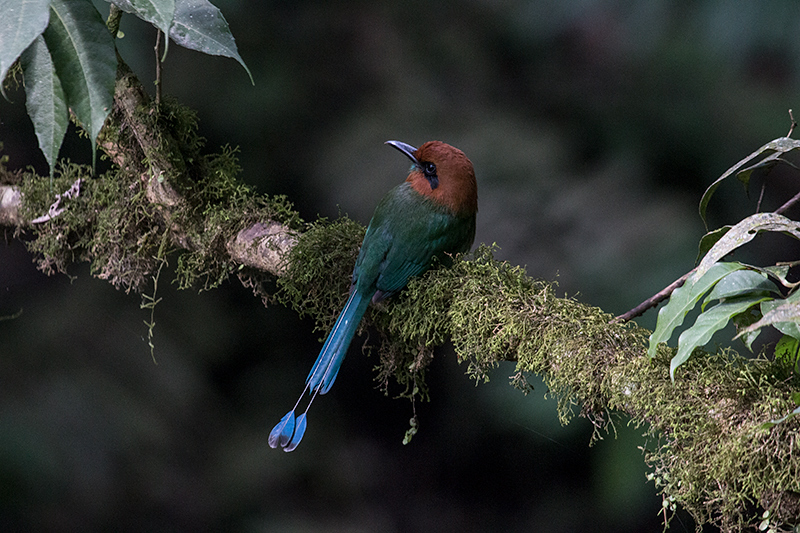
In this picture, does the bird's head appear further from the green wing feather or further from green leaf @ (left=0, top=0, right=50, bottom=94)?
green leaf @ (left=0, top=0, right=50, bottom=94)

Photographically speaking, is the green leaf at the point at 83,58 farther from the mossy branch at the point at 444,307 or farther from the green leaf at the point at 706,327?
the green leaf at the point at 706,327

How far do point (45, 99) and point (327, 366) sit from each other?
78 centimetres

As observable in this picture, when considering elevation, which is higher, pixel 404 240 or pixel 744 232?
pixel 744 232

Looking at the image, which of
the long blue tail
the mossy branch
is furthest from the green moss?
the long blue tail

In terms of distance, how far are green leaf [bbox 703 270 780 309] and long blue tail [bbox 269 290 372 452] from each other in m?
0.79

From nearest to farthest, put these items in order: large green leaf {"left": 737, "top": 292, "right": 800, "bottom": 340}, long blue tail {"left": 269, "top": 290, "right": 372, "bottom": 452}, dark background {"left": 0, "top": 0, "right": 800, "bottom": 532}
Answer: large green leaf {"left": 737, "top": 292, "right": 800, "bottom": 340} → long blue tail {"left": 269, "top": 290, "right": 372, "bottom": 452} → dark background {"left": 0, "top": 0, "right": 800, "bottom": 532}

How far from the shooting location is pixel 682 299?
1062 mm


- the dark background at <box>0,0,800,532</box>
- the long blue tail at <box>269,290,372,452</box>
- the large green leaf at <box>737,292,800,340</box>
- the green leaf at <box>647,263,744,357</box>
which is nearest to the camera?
the large green leaf at <box>737,292,800,340</box>

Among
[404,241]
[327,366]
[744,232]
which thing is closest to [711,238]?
[744,232]

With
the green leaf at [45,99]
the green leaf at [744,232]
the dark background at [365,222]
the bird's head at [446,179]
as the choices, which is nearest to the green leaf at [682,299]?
the green leaf at [744,232]

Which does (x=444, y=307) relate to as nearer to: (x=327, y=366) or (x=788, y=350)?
(x=327, y=366)

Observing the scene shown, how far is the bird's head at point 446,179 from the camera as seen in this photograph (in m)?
1.80

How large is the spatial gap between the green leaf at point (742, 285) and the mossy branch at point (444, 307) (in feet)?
0.43

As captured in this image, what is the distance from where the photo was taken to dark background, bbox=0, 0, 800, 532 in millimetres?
2557
